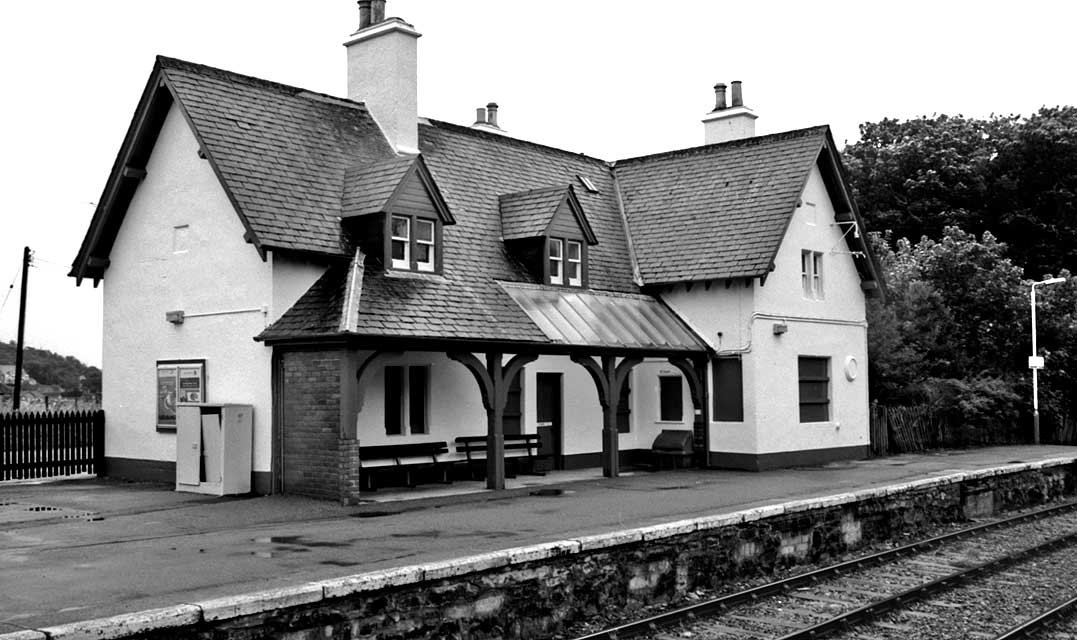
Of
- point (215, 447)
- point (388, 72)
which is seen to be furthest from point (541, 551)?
point (388, 72)

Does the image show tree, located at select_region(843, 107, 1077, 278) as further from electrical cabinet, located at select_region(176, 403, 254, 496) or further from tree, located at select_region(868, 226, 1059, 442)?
electrical cabinet, located at select_region(176, 403, 254, 496)

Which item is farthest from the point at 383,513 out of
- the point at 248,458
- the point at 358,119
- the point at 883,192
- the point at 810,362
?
the point at 883,192

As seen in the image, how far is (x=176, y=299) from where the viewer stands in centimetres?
1969

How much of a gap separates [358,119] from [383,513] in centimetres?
1005

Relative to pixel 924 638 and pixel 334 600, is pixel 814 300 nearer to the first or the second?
pixel 924 638

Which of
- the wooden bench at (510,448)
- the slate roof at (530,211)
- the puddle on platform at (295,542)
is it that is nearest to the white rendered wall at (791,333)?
the slate roof at (530,211)

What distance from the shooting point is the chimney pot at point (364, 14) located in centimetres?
2311

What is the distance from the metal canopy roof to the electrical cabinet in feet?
18.9

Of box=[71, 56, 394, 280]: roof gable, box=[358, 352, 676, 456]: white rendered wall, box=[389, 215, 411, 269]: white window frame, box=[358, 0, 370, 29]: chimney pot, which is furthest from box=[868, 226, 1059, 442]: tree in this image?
box=[71, 56, 394, 280]: roof gable

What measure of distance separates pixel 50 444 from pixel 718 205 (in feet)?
51.1

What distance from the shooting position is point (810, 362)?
2536cm

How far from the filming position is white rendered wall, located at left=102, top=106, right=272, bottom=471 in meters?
18.2

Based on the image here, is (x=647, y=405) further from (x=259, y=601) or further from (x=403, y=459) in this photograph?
(x=259, y=601)

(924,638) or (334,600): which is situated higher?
(334,600)
